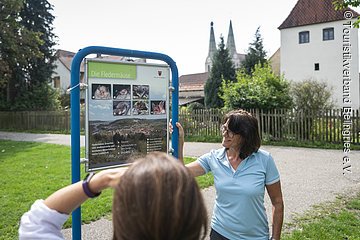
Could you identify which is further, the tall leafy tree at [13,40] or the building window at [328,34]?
the building window at [328,34]

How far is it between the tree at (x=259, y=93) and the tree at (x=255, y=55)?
2025cm

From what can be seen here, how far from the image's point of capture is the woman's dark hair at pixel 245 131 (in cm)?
247

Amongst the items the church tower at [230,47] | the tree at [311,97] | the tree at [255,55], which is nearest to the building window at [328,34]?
the tree at [255,55]

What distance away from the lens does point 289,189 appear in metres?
6.97

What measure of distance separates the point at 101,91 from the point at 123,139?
18.7 inches

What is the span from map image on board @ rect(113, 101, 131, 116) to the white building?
29.9 meters

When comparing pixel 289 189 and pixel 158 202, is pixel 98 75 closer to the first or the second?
pixel 158 202

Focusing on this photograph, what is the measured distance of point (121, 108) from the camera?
2990 mm

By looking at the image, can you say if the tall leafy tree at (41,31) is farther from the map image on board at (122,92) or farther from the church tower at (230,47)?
the church tower at (230,47)

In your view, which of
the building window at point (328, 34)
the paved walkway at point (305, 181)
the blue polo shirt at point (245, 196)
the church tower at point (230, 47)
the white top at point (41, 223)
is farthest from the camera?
the church tower at point (230, 47)

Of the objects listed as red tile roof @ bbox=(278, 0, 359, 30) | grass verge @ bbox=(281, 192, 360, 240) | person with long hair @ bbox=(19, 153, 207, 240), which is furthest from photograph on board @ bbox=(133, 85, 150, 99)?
red tile roof @ bbox=(278, 0, 359, 30)

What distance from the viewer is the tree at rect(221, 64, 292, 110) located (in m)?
15.1

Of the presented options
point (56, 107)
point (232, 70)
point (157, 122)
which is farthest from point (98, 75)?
point (232, 70)

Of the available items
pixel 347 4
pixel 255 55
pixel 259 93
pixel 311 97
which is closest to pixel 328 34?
pixel 255 55
